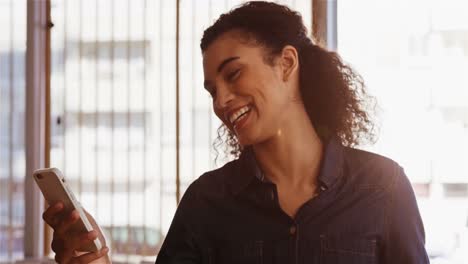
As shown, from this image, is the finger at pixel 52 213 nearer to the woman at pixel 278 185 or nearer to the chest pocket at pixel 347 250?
the woman at pixel 278 185

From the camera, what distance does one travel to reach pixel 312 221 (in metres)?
1.11

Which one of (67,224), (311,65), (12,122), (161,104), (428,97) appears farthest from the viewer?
(12,122)

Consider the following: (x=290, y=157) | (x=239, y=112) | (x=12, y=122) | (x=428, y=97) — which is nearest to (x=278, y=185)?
(x=290, y=157)

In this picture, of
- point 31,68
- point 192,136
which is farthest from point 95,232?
point 31,68

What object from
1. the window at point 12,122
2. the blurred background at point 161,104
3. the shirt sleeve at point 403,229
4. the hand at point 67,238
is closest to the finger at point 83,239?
the hand at point 67,238

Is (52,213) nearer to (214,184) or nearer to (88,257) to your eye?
(88,257)

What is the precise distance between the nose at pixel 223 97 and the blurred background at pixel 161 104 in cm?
188

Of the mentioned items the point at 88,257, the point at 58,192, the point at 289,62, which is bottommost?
the point at 88,257

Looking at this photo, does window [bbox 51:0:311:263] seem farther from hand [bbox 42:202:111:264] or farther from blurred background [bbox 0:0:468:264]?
hand [bbox 42:202:111:264]

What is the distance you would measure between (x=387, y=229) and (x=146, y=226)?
8.08 feet

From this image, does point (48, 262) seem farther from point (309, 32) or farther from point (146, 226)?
point (309, 32)

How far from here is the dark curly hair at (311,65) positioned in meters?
1.21

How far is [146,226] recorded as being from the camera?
3414mm

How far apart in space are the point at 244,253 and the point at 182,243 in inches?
4.7
